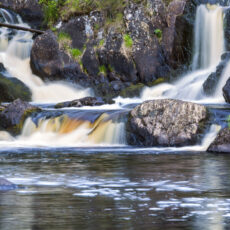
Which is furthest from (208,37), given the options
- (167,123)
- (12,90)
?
(167,123)

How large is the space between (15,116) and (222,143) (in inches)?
283

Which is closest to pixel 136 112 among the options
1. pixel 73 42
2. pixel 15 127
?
pixel 15 127

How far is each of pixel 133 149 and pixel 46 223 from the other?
969 cm

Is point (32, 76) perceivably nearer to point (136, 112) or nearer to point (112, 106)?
point (112, 106)

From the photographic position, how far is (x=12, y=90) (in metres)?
26.9

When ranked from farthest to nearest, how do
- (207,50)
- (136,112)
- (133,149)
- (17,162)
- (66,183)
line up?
1. (207,50)
2. (136,112)
3. (133,149)
4. (17,162)
5. (66,183)

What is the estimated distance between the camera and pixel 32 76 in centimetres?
2845

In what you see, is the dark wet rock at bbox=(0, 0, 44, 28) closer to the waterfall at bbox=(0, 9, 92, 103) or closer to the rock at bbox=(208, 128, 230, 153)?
the waterfall at bbox=(0, 9, 92, 103)

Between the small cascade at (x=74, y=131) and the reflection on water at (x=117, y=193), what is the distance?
3713mm

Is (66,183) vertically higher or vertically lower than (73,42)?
lower

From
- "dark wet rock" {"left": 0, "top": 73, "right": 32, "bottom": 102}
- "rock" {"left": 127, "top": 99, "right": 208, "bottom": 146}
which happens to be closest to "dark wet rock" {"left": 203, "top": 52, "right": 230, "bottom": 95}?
"dark wet rock" {"left": 0, "top": 73, "right": 32, "bottom": 102}

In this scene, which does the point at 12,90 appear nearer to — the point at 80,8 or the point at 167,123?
the point at 80,8

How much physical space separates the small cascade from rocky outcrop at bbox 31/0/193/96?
8009mm

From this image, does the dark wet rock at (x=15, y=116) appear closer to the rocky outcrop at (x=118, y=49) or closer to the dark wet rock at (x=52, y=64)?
the rocky outcrop at (x=118, y=49)
